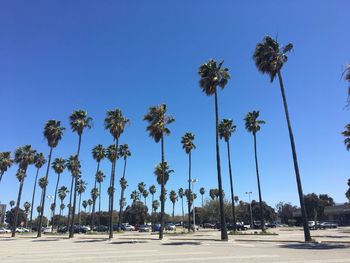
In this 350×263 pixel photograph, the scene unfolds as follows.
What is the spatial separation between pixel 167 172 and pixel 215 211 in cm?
2046

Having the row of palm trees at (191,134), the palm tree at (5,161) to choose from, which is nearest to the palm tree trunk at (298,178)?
the row of palm trees at (191,134)

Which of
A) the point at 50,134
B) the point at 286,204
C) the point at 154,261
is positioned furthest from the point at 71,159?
the point at 286,204

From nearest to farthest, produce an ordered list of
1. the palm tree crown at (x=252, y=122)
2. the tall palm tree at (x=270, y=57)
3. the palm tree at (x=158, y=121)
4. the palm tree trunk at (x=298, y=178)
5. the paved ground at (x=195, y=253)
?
the paved ground at (x=195, y=253)
the palm tree trunk at (x=298, y=178)
the tall palm tree at (x=270, y=57)
the palm tree at (x=158, y=121)
the palm tree crown at (x=252, y=122)

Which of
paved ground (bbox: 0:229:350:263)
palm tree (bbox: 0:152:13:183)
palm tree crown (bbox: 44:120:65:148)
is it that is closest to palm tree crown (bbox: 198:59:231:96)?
paved ground (bbox: 0:229:350:263)

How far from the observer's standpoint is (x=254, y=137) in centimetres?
5562

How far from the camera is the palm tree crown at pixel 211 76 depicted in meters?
39.4

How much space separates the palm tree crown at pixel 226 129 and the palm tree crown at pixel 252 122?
104 inches

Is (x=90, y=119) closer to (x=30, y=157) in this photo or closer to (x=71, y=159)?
(x=30, y=157)

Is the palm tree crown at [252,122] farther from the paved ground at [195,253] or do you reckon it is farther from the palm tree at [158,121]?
the paved ground at [195,253]

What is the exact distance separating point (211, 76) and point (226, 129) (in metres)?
19.9

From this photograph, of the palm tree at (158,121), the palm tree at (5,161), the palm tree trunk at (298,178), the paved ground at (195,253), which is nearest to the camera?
the paved ground at (195,253)

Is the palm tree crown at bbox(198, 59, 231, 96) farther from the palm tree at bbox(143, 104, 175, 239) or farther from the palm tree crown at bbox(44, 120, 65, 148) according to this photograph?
the palm tree crown at bbox(44, 120, 65, 148)

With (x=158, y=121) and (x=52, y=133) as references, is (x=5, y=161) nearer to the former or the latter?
(x=52, y=133)

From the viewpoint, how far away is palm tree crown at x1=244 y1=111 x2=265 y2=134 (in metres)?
56.3
